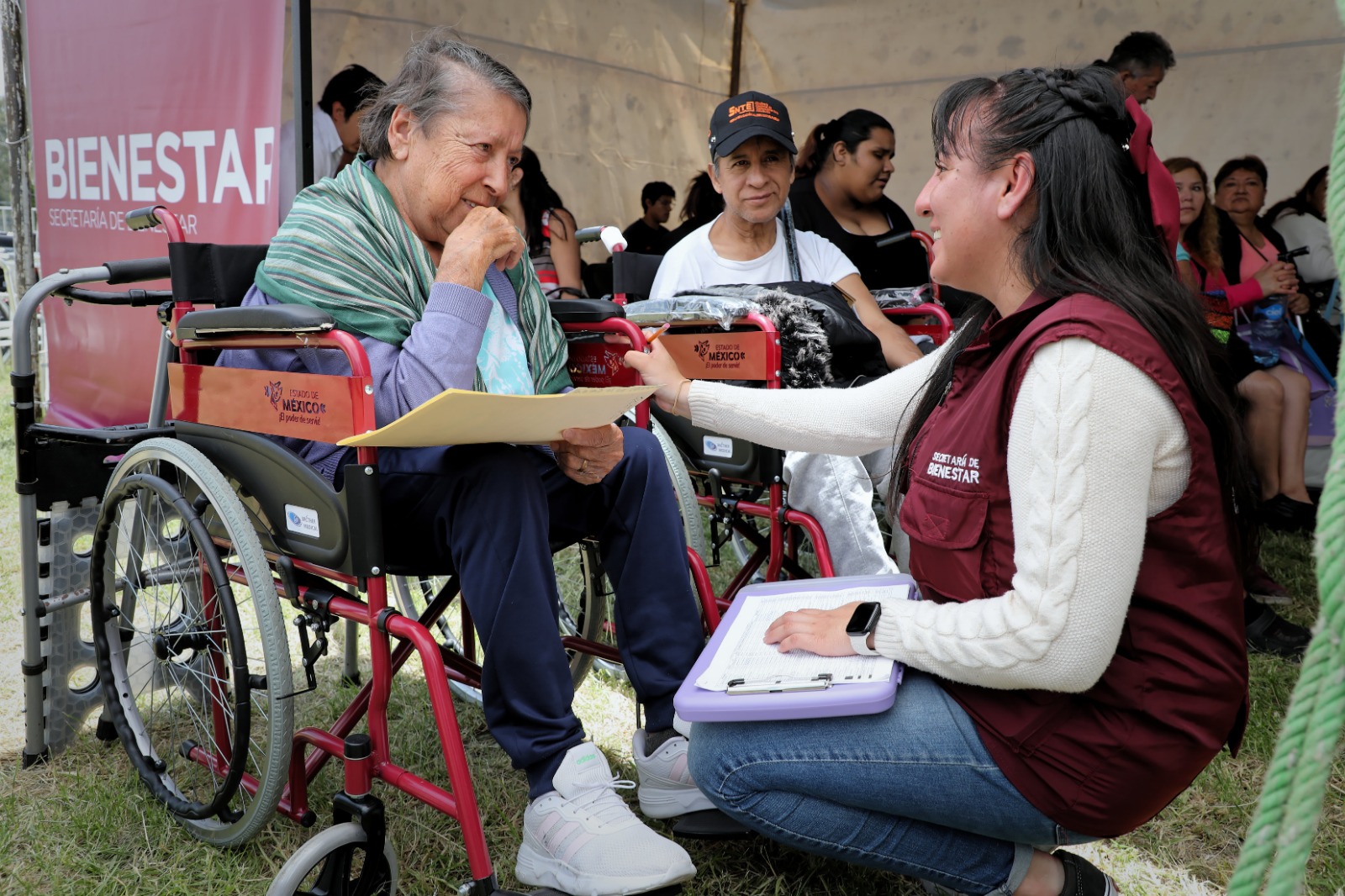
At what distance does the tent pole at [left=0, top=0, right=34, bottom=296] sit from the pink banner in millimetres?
249

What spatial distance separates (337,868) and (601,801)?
379mm

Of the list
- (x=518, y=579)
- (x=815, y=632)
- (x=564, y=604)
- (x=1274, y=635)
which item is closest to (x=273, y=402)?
(x=518, y=579)

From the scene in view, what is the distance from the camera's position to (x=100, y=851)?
1.76 metres

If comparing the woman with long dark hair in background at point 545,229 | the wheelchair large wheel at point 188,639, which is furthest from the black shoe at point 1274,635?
the woman with long dark hair in background at point 545,229

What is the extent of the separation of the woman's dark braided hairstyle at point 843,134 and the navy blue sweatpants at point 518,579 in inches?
85.5

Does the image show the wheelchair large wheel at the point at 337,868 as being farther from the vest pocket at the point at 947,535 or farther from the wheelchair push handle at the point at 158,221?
the wheelchair push handle at the point at 158,221

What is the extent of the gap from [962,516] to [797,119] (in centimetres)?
545

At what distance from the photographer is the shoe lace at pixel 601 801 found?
145 centimetres

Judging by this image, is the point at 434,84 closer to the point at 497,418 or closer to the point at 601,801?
the point at 497,418

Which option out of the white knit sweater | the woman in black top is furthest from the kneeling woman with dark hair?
the woman in black top

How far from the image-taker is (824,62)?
6004 millimetres

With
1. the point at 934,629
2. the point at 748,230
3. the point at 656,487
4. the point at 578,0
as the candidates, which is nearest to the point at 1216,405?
the point at 934,629

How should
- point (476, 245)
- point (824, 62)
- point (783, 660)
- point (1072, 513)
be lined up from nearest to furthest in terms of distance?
point (1072, 513) < point (783, 660) < point (476, 245) < point (824, 62)

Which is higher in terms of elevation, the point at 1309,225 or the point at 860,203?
the point at 1309,225
